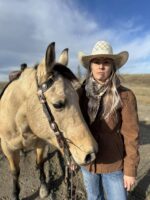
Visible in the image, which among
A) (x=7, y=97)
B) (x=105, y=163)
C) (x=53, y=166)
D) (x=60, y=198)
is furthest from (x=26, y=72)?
(x=53, y=166)

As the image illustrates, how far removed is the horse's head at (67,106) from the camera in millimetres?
3071

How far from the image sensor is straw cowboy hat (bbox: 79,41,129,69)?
10.7 ft

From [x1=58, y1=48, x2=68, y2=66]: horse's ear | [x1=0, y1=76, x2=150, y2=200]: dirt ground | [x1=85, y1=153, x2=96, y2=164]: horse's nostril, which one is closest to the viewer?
[x1=85, y1=153, x2=96, y2=164]: horse's nostril

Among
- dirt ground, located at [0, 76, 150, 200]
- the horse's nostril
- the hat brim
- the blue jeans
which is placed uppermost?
the hat brim

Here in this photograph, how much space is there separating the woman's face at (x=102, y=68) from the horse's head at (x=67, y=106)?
24 cm

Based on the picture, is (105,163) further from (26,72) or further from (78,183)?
(78,183)

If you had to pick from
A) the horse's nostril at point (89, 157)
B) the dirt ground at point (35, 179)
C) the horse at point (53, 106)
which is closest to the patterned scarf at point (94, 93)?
the horse at point (53, 106)

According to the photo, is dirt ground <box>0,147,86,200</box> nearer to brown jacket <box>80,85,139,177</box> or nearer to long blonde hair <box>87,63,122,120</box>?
brown jacket <box>80,85,139,177</box>

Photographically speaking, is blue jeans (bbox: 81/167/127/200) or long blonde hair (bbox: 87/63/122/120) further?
blue jeans (bbox: 81/167/127/200)

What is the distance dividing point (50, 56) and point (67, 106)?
519 millimetres

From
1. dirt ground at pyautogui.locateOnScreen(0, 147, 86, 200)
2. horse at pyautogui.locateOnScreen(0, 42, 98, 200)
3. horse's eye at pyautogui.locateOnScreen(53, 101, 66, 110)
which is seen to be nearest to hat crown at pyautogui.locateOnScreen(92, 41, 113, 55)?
horse at pyautogui.locateOnScreen(0, 42, 98, 200)

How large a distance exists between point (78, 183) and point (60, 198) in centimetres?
45

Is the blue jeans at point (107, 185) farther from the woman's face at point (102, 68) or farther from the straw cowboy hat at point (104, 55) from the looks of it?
the straw cowboy hat at point (104, 55)

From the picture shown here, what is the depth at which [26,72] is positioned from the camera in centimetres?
393
